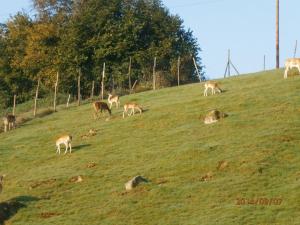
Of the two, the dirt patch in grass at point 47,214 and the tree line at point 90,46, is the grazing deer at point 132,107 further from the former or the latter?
the tree line at point 90,46

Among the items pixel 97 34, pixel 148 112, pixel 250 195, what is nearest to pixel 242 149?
pixel 250 195

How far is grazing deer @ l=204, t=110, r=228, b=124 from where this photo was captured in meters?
43.3

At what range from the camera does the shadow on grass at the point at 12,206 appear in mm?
31766

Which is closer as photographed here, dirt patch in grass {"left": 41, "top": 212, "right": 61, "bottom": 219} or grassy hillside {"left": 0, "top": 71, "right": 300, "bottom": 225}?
grassy hillside {"left": 0, "top": 71, "right": 300, "bottom": 225}

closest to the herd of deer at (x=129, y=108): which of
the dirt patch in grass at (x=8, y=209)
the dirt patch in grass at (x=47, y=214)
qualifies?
the dirt patch in grass at (x=8, y=209)

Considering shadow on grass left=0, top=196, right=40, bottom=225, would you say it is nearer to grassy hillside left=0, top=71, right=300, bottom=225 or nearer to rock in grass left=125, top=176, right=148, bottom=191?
grassy hillside left=0, top=71, right=300, bottom=225

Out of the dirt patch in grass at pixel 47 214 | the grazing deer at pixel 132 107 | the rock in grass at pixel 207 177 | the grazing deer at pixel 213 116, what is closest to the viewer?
the dirt patch in grass at pixel 47 214

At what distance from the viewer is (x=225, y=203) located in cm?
2992

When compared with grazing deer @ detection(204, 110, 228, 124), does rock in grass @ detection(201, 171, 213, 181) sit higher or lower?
lower

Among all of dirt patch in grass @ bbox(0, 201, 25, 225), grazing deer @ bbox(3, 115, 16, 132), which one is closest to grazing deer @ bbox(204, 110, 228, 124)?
dirt patch in grass @ bbox(0, 201, 25, 225)

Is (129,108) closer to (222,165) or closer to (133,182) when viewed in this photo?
(222,165)

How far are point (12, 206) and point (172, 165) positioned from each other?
8387 millimetres

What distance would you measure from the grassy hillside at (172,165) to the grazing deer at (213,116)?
581 millimetres

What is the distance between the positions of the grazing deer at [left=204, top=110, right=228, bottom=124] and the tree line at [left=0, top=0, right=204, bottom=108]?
33.5 m
